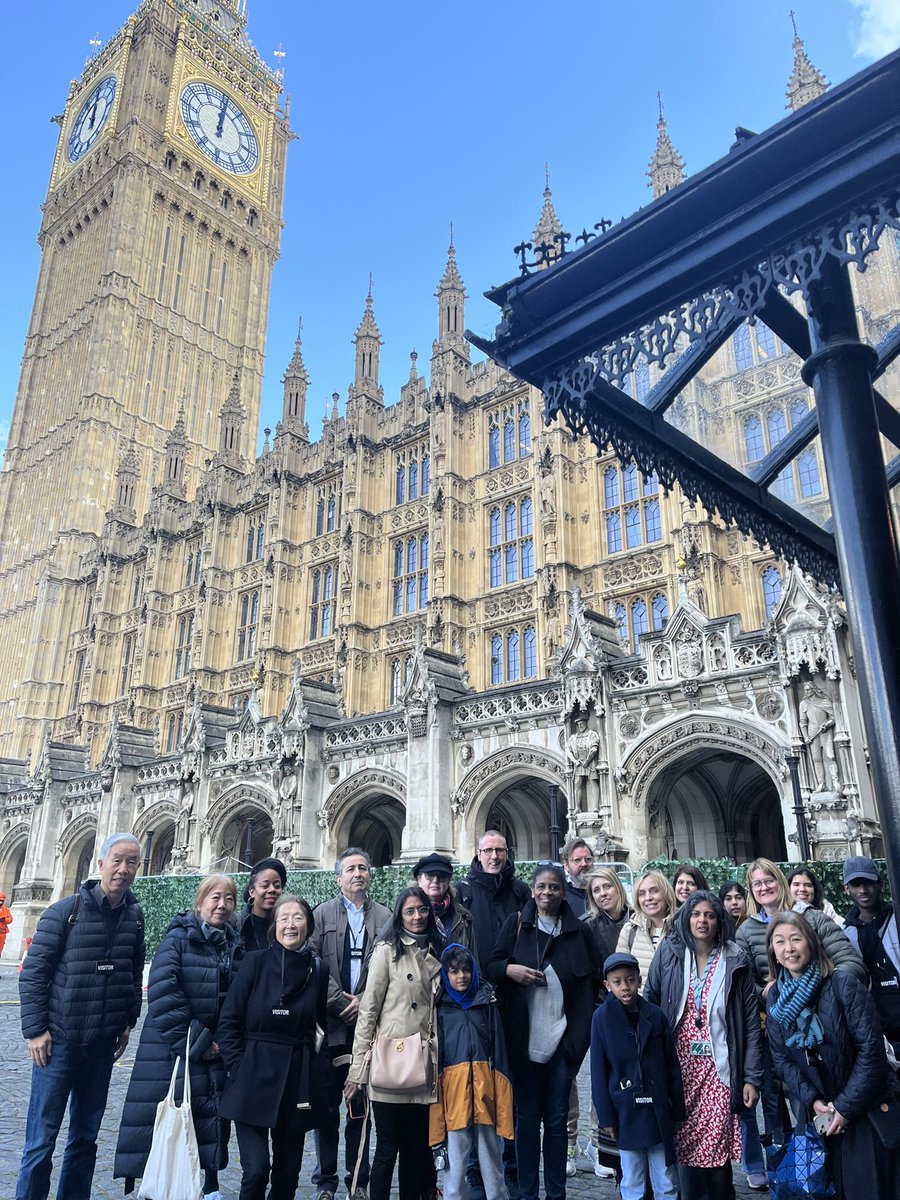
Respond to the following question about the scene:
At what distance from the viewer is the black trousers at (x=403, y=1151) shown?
191 inches

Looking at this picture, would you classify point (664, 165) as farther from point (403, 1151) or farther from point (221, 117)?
point (221, 117)

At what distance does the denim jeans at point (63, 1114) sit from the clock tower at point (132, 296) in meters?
44.2

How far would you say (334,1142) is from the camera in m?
5.38

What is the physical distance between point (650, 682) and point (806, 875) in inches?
474

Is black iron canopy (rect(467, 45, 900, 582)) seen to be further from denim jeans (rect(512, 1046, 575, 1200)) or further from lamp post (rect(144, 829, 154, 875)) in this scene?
lamp post (rect(144, 829, 154, 875))

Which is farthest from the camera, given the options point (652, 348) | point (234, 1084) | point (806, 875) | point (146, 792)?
point (146, 792)

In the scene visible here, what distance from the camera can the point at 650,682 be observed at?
1789cm

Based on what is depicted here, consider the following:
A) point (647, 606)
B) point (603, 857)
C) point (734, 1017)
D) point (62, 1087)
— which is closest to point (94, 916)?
point (62, 1087)

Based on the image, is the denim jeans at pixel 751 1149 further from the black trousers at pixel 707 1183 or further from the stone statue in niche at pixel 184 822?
the stone statue in niche at pixel 184 822

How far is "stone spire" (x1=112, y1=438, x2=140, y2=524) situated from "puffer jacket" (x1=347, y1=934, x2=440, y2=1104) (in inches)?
1774

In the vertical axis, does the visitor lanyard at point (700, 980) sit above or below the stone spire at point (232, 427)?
below

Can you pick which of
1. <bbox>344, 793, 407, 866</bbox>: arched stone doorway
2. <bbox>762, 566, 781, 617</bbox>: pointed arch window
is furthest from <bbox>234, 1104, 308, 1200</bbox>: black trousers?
<bbox>762, 566, 781, 617</bbox>: pointed arch window

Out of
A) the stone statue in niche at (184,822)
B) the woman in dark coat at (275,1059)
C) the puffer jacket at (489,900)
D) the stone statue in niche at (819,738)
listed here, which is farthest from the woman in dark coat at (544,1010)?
the stone statue in niche at (184,822)

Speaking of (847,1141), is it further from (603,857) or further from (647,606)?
(647,606)
